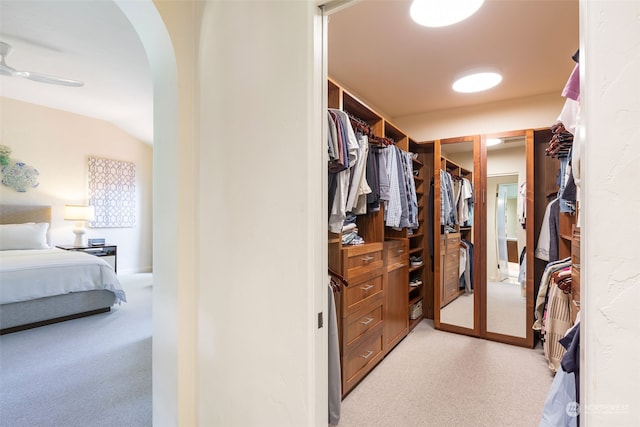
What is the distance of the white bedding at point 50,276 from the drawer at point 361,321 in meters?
3.16

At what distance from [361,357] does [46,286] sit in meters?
3.43

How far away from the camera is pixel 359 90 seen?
2.97 meters

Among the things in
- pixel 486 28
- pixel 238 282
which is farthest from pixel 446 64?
pixel 238 282

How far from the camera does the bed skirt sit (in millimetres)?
2902

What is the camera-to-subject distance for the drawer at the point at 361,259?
76.8 inches

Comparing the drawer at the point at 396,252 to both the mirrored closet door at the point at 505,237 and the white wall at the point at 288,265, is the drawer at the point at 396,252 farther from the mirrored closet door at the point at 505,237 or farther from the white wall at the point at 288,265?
the white wall at the point at 288,265

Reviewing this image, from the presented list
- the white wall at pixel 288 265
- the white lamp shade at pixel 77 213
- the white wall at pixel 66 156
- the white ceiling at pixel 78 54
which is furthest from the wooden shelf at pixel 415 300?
the white wall at pixel 66 156

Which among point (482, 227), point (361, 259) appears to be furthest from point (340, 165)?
point (482, 227)

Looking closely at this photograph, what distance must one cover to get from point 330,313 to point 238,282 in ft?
2.13

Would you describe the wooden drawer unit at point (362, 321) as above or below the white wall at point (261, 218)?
below

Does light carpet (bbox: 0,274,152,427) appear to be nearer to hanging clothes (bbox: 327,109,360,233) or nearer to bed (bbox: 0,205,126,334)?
bed (bbox: 0,205,126,334)

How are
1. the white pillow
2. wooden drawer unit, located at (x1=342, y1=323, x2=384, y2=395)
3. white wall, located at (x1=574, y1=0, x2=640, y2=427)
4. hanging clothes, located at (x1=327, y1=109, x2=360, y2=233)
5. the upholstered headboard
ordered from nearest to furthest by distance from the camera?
white wall, located at (x1=574, y1=0, x2=640, y2=427)
hanging clothes, located at (x1=327, y1=109, x2=360, y2=233)
wooden drawer unit, located at (x1=342, y1=323, x2=384, y2=395)
the white pillow
the upholstered headboard

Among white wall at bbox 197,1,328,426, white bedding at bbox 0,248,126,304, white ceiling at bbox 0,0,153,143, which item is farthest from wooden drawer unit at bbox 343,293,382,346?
white bedding at bbox 0,248,126,304

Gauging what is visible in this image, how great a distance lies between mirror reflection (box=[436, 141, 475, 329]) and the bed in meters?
4.03
